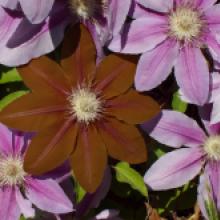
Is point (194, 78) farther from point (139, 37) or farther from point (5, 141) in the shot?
point (5, 141)

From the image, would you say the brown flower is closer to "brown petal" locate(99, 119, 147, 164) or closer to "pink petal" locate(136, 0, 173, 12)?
"brown petal" locate(99, 119, 147, 164)

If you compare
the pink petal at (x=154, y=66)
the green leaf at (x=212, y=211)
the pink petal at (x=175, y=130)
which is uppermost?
the pink petal at (x=154, y=66)

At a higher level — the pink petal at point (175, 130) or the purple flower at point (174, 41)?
the purple flower at point (174, 41)

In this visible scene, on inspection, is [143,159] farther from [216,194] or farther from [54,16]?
[54,16]

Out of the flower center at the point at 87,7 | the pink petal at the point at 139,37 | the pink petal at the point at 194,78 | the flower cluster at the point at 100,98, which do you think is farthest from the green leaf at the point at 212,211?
the flower center at the point at 87,7

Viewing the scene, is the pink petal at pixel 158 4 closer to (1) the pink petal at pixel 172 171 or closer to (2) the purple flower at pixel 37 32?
(2) the purple flower at pixel 37 32

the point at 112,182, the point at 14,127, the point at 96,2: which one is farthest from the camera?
the point at 112,182

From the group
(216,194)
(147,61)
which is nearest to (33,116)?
(147,61)

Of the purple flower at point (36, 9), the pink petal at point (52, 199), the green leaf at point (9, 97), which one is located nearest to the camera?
the purple flower at point (36, 9)
